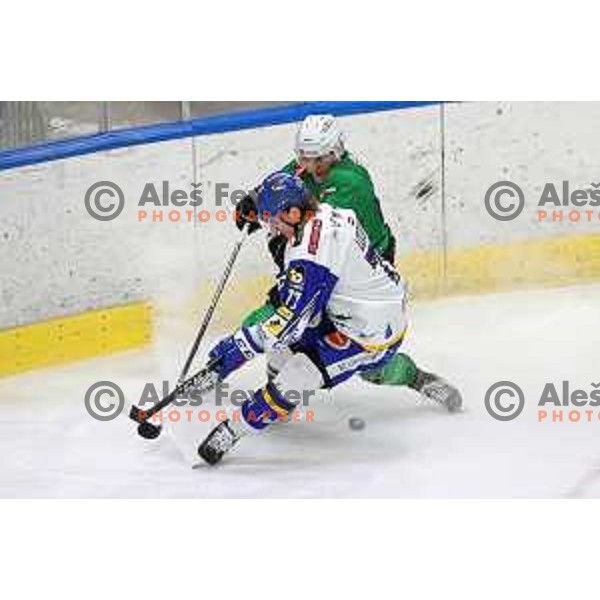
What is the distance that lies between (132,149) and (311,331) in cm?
85

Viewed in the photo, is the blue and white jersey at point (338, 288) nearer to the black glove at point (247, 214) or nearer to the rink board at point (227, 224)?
the black glove at point (247, 214)

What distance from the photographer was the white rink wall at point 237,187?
402 centimetres

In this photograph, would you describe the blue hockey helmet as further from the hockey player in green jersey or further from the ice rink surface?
the ice rink surface

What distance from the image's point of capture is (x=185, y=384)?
365 cm

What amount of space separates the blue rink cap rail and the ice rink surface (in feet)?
1.84

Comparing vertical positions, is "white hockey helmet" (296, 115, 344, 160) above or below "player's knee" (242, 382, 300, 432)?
above

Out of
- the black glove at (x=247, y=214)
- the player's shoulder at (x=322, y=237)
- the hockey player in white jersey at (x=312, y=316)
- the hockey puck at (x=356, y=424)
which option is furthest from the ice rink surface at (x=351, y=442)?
the player's shoulder at (x=322, y=237)

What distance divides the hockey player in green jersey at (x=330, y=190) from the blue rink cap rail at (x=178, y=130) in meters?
0.31

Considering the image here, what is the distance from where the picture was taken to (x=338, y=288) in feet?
11.5

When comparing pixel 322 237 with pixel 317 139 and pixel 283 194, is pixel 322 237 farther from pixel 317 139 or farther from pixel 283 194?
pixel 317 139

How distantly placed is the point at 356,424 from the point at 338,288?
1.44 feet

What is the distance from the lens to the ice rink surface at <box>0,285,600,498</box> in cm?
346

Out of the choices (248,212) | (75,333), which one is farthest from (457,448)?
(75,333)

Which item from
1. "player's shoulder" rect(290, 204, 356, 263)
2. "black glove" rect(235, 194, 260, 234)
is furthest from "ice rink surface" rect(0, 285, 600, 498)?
"player's shoulder" rect(290, 204, 356, 263)
